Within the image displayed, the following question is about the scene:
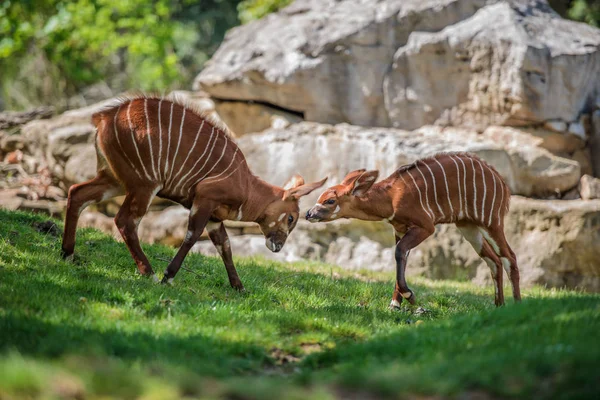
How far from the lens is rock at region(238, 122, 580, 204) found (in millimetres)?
14031

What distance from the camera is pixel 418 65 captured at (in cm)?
1576

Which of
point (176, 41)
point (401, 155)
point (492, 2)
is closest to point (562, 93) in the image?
point (492, 2)

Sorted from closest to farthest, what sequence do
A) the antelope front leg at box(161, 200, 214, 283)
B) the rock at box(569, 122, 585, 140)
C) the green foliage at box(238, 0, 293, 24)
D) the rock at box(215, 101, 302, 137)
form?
1. the antelope front leg at box(161, 200, 214, 283)
2. the rock at box(569, 122, 585, 140)
3. the rock at box(215, 101, 302, 137)
4. the green foliage at box(238, 0, 293, 24)

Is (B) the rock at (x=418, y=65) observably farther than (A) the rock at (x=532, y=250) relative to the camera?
Yes

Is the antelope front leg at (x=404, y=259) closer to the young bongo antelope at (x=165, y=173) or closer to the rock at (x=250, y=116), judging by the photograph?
the young bongo antelope at (x=165, y=173)

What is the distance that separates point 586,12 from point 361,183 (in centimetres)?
1457

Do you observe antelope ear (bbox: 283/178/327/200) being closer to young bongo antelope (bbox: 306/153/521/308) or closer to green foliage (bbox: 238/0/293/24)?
young bongo antelope (bbox: 306/153/521/308)

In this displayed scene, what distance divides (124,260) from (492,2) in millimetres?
10913

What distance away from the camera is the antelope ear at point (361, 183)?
9.02 metres

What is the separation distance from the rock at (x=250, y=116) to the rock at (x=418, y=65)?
19 cm

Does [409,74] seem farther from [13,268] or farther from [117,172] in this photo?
[13,268]

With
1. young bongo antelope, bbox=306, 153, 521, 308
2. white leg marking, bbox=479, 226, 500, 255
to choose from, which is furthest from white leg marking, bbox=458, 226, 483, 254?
white leg marking, bbox=479, 226, 500, 255

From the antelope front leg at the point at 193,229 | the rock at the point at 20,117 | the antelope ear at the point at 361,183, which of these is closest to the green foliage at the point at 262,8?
the rock at the point at 20,117

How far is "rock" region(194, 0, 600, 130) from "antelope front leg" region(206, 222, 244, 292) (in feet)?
25.8
